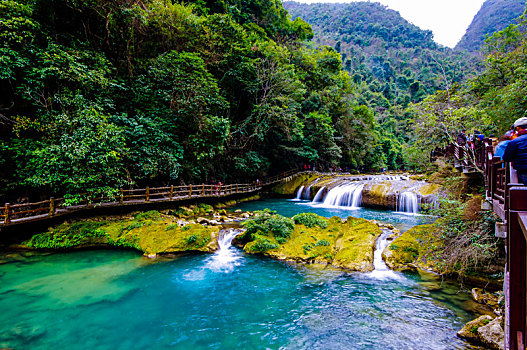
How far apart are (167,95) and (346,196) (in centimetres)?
1535

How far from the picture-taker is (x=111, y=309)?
244 inches

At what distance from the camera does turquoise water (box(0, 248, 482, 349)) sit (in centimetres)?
516

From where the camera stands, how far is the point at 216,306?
6512 mm

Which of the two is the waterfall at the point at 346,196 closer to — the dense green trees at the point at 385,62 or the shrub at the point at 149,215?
the dense green trees at the point at 385,62

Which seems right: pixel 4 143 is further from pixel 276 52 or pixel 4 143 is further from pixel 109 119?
pixel 276 52

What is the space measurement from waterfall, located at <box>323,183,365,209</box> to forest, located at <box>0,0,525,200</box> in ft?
15.7

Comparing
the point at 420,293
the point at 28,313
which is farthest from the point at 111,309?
the point at 420,293

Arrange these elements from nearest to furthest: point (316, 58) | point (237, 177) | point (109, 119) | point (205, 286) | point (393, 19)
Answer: point (205, 286)
point (109, 119)
point (237, 177)
point (316, 58)
point (393, 19)

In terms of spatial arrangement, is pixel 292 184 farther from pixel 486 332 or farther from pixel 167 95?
pixel 486 332

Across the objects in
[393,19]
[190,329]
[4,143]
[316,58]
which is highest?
[393,19]

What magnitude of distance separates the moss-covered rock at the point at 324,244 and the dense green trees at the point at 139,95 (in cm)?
701

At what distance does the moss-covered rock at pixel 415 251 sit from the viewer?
8117 mm

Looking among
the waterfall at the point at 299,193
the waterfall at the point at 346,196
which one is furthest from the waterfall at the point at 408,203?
the waterfall at the point at 299,193

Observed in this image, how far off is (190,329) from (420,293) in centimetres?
601
